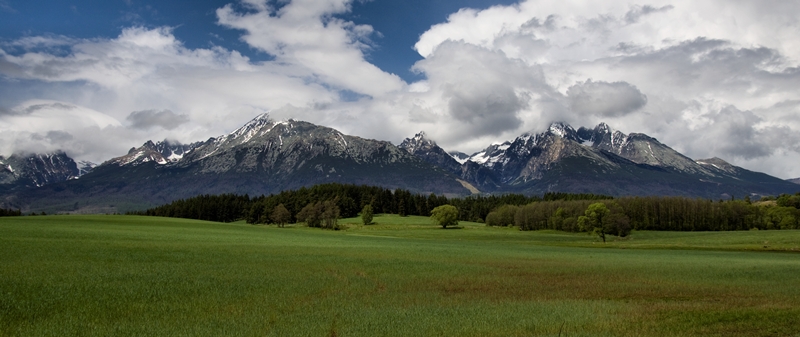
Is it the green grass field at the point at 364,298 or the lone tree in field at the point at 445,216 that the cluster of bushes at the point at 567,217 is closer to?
the lone tree in field at the point at 445,216

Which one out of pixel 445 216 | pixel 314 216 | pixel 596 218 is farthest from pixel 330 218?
pixel 596 218

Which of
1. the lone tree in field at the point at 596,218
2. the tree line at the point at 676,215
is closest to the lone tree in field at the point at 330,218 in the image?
the tree line at the point at 676,215

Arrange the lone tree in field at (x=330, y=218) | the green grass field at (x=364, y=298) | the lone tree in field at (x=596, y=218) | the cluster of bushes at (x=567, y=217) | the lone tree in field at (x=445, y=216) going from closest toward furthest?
1. the green grass field at (x=364, y=298)
2. the lone tree in field at (x=596, y=218)
3. the cluster of bushes at (x=567, y=217)
4. the lone tree in field at (x=330, y=218)
5. the lone tree in field at (x=445, y=216)

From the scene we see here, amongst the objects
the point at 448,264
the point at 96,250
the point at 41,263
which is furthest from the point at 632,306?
the point at 96,250

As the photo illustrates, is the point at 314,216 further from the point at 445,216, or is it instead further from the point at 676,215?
the point at 676,215

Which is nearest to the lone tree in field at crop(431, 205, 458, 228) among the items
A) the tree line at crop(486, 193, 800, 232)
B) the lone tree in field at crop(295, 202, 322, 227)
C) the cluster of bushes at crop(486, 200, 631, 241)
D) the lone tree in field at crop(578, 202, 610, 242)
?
the cluster of bushes at crop(486, 200, 631, 241)

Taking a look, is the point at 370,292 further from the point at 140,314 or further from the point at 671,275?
the point at 671,275

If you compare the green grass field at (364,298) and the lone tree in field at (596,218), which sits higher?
the lone tree in field at (596,218)

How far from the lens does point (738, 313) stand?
21359 mm

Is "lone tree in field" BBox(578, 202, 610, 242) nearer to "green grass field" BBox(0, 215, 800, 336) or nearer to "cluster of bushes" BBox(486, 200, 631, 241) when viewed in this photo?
"cluster of bushes" BBox(486, 200, 631, 241)

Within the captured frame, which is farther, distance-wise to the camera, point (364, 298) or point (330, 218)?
point (330, 218)

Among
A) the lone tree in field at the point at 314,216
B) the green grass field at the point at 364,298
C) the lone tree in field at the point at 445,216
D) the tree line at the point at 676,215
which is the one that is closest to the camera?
the green grass field at the point at 364,298

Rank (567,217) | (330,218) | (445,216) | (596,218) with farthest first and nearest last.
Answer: (567,217) < (445,216) < (330,218) < (596,218)

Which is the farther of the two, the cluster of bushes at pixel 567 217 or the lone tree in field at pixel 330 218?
the lone tree in field at pixel 330 218
